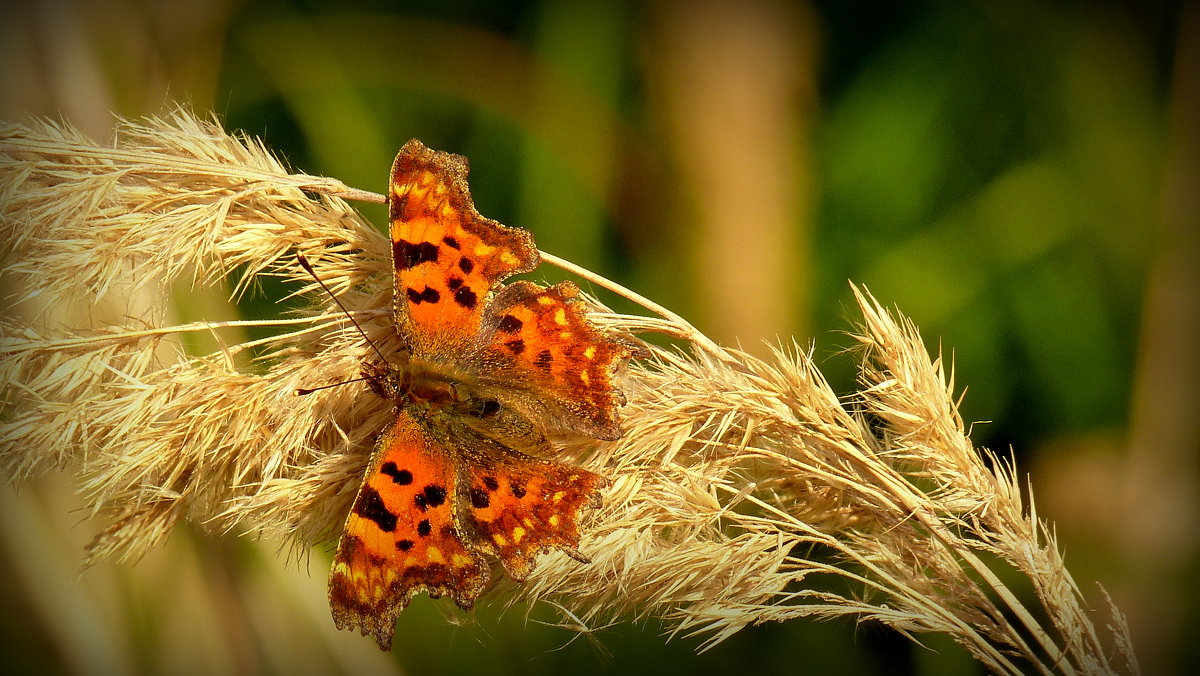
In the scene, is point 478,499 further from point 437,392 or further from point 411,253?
point 411,253

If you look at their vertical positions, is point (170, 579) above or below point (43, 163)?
below

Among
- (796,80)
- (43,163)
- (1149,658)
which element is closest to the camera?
(43,163)

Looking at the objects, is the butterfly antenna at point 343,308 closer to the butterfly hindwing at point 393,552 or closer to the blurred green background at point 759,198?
Result: the butterfly hindwing at point 393,552

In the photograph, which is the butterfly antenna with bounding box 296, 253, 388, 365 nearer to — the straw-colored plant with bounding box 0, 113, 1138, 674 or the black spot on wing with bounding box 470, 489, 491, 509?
the straw-colored plant with bounding box 0, 113, 1138, 674

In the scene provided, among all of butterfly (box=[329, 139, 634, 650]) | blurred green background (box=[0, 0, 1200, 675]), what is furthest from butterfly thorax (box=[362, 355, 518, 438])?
blurred green background (box=[0, 0, 1200, 675])

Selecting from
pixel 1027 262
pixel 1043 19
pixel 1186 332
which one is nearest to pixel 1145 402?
pixel 1186 332

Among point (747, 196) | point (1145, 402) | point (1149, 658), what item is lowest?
point (1149, 658)

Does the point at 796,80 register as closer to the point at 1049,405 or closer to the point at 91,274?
the point at 1049,405
